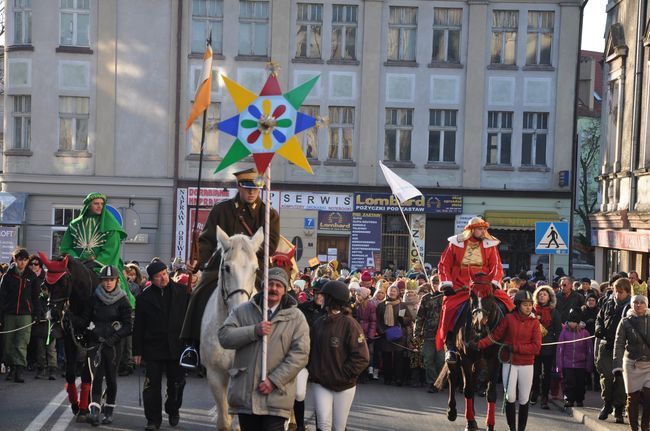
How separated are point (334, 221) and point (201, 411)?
24726 mm

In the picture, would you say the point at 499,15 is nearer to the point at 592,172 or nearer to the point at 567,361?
the point at 567,361

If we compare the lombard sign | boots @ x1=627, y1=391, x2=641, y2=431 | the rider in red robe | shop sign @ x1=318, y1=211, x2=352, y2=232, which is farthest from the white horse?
the lombard sign

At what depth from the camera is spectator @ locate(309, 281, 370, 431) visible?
33.4ft

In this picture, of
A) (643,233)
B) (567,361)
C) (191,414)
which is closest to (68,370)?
(191,414)

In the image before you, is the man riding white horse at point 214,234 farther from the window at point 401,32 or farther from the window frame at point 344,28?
the window at point 401,32

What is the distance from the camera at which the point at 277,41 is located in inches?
1593

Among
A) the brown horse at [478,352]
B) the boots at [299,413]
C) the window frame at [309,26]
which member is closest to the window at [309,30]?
the window frame at [309,26]

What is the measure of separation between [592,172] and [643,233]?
148 ft

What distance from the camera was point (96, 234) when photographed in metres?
15.5

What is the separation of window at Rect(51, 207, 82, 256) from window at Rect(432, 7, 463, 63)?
515 inches

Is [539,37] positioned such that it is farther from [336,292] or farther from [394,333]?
[336,292]

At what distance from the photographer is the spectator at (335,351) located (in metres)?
10.2

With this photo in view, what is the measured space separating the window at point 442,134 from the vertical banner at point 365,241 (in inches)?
118

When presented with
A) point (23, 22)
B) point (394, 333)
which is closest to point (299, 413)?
point (394, 333)
